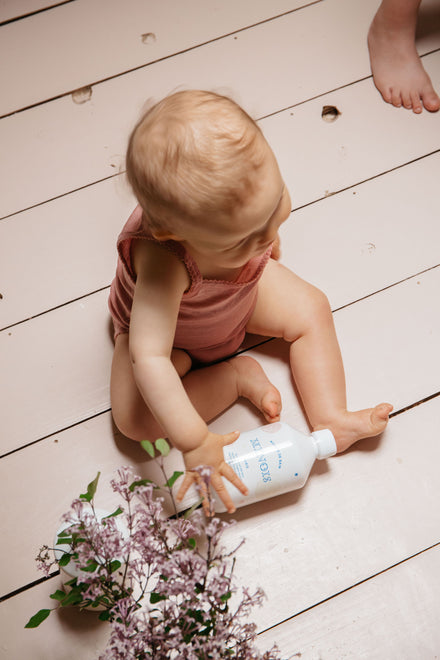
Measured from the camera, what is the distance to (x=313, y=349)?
0.84 m

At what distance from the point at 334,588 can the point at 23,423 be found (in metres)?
0.49

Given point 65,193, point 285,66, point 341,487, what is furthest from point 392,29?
point 341,487

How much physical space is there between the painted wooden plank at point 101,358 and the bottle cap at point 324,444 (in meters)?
0.09

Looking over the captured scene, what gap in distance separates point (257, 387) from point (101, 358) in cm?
24

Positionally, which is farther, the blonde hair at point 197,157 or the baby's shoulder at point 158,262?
the baby's shoulder at point 158,262

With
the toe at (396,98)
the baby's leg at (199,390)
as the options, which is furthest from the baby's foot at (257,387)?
the toe at (396,98)

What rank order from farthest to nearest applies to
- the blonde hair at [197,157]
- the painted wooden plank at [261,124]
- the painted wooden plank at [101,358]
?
the painted wooden plank at [261,124] < the painted wooden plank at [101,358] < the blonde hair at [197,157]

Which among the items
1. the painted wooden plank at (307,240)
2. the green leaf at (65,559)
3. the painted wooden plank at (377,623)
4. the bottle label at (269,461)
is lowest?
the painted wooden plank at (377,623)

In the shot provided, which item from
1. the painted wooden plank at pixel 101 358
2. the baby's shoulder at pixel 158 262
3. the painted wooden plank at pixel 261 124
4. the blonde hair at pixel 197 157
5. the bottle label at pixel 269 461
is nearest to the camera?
the blonde hair at pixel 197 157

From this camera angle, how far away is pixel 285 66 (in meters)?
1.04

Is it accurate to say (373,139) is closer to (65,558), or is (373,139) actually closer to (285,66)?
(285,66)

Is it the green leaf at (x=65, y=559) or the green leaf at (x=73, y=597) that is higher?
the green leaf at (x=65, y=559)

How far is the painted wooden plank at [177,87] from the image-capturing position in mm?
990

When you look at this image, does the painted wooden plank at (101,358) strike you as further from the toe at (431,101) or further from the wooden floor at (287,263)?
the toe at (431,101)
